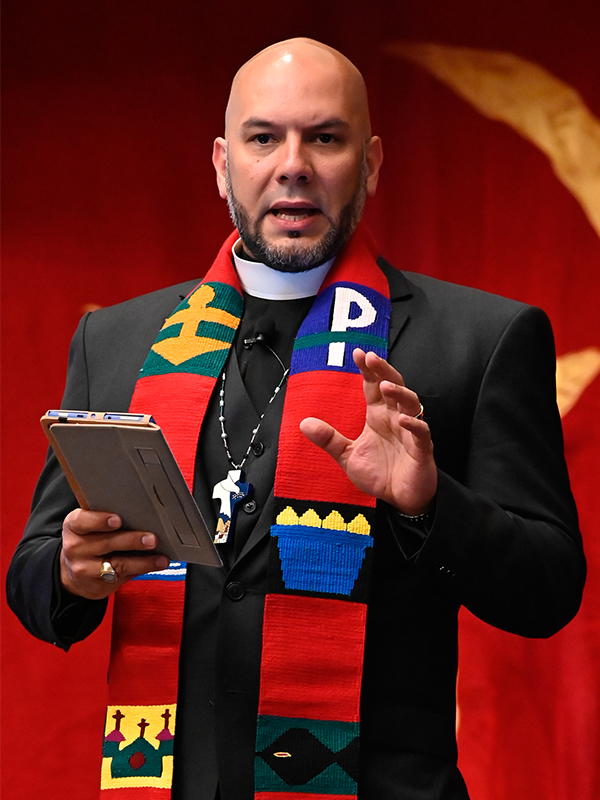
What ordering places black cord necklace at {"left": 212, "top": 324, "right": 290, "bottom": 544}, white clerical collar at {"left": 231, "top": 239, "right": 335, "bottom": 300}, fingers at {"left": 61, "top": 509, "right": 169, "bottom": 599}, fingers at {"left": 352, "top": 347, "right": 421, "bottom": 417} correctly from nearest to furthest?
fingers at {"left": 352, "top": 347, "right": 421, "bottom": 417} → fingers at {"left": 61, "top": 509, "right": 169, "bottom": 599} → black cord necklace at {"left": 212, "top": 324, "right": 290, "bottom": 544} → white clerical collar at {"left": 231, "top": 239, "right": 335, "bottom": 300}

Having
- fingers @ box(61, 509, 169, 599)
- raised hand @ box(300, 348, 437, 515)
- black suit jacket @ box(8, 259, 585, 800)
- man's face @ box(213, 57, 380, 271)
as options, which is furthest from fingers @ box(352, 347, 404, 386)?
man's face @ box(213, 57, 380, 271)

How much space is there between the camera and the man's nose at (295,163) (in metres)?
1.84

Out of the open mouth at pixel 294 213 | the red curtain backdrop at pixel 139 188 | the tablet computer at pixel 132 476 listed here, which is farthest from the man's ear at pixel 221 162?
the red curtain backdrop at pixel 139 188

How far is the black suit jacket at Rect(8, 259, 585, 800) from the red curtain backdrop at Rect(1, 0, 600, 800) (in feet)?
4.10

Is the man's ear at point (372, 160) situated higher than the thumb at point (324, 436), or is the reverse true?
the man's ear at point (372, 160)

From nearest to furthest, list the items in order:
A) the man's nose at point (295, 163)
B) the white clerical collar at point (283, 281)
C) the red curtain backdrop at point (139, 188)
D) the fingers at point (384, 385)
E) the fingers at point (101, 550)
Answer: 1. the fingers at point (384, 385)
2. the fingers at point (101, 550)
3. the man's nose at point (295, 163)
4. the white clerical collar at point (283, 281)
5. the red curtain backdrop at point (139, 188)

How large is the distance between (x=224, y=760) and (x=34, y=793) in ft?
5.99

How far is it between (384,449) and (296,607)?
0.32 metres

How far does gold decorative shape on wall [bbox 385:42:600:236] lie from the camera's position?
9.46ft

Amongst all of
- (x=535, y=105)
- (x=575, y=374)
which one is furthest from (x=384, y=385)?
(x=535, y=105)

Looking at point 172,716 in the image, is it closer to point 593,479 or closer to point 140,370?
point 140,370

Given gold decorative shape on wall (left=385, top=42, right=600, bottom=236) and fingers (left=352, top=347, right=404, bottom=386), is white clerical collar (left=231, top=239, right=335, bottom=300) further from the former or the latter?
gold decorative shape on wall (left=385, top=42, right=600, bottom=236)

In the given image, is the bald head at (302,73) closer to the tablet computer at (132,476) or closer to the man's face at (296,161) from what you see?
the man's face at (296,161)

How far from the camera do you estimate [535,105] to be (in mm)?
2951
